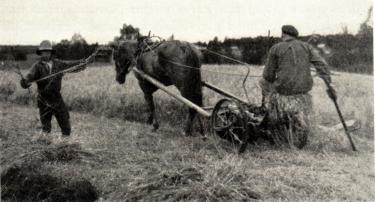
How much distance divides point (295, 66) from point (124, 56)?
4.65 m

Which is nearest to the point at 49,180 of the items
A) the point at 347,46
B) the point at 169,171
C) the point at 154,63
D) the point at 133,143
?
the point at 169,171

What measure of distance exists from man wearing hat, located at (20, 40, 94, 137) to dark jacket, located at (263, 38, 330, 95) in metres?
3.29

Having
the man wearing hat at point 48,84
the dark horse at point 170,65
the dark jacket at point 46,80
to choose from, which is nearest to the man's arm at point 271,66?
the dark horse at point 170,65

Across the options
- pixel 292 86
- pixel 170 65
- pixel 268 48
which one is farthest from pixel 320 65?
pixel 170 65

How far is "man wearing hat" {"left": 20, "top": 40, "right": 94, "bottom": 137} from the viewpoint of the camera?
7.71m

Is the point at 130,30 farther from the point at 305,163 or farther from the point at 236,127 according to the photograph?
the point at 305,163

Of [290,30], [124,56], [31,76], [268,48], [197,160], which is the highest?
[290,30]

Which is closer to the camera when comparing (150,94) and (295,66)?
(295,66)

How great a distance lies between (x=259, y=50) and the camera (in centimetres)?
1736

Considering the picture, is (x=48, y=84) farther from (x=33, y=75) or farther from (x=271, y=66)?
(x=271, y=66)

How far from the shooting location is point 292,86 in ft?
22.6

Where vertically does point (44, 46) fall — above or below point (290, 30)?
below

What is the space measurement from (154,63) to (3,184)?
4264 mm

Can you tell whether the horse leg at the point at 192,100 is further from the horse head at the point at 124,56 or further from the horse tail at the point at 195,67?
the horse head at the point at 124,56
